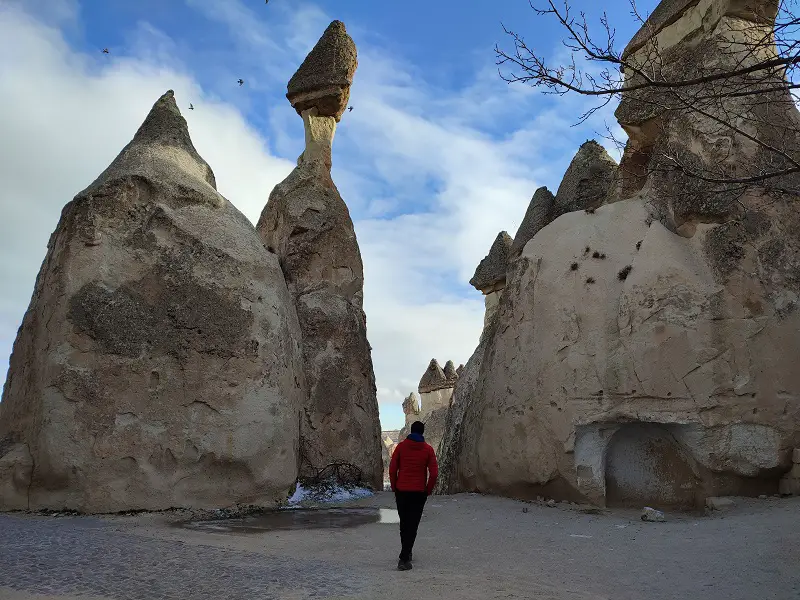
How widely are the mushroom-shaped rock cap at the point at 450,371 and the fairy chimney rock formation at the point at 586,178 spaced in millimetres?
12355

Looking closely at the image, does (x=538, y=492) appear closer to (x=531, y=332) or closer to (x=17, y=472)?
(x=531, y=332)

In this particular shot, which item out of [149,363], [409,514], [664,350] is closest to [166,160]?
[149,363]

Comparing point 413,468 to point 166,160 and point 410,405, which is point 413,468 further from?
point 410,405

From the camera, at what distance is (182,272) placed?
7008mm

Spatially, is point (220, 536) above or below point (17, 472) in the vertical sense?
below

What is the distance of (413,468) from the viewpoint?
14.3 ft

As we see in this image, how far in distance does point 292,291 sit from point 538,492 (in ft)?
14.7

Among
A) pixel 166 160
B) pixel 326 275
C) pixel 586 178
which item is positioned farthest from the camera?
pixel 586 178

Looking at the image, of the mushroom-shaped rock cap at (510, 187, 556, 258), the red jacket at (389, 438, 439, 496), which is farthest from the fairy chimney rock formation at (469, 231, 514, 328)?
the red jacket at (389, 438, 439, 496)

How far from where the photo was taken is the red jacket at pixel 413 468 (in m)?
4.33

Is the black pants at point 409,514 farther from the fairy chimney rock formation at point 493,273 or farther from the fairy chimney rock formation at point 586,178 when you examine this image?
the fairy chimney rock formation at point 493,273

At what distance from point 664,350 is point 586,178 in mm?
4901

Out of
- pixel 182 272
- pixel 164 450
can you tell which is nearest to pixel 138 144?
pixel 182 272

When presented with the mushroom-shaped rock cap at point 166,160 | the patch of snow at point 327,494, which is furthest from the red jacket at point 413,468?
the mushroom-shaped rock cap at point 166,160
